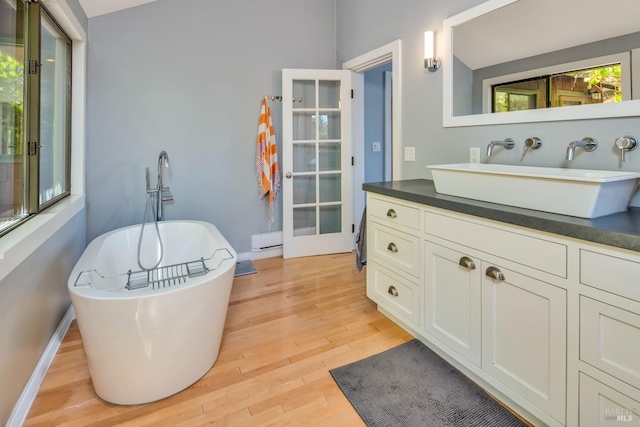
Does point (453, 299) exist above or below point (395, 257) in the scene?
below

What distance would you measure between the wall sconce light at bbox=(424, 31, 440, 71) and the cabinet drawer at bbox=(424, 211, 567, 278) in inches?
48.5

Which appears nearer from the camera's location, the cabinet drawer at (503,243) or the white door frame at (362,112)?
the cabinet drawer at (503,243)

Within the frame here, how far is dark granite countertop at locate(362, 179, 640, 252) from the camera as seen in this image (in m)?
1.05

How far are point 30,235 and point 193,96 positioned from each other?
80.5 inches

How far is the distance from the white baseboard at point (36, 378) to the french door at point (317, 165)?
1.97m

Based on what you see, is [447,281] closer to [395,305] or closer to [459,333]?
[459,333]

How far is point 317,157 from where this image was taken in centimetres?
370

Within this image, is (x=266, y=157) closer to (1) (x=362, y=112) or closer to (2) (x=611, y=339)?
(1) (x=362, y=112)

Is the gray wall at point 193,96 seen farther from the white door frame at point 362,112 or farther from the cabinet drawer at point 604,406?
the cabinet drawer at point 604,406

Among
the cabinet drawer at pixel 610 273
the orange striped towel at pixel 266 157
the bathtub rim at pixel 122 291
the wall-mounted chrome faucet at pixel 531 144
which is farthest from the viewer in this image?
the orange striped towel at pixel 266 157

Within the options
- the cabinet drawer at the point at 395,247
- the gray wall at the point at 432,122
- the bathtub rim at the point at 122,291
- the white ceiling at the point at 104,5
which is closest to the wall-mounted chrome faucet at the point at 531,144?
the gray wall at the point at 432,122

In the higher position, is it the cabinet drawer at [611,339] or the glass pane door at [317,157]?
the glass pane door at [317,157]

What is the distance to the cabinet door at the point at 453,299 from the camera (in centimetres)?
158

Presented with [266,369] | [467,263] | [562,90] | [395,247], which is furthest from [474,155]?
[266,369]
